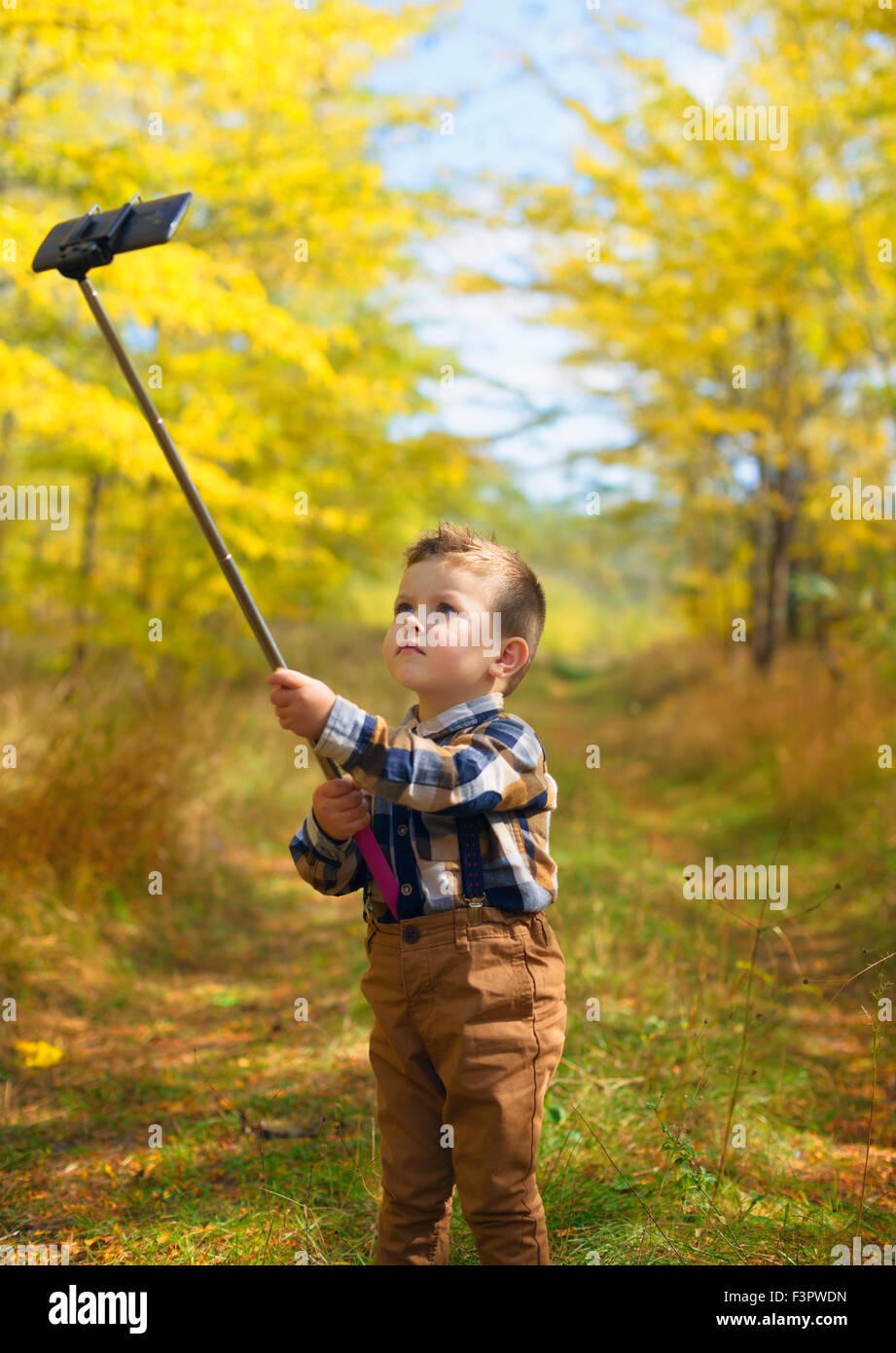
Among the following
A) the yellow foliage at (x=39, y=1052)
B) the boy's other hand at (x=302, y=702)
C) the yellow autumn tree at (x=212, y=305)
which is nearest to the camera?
the boy's other hand at (x=302, y=702)

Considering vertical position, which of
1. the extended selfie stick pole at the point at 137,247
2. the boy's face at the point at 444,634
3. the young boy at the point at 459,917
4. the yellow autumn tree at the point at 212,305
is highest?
the yellow autumn tree at the point at 212,305

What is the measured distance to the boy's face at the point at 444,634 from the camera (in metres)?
1.78

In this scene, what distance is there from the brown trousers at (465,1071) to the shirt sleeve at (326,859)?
104mm

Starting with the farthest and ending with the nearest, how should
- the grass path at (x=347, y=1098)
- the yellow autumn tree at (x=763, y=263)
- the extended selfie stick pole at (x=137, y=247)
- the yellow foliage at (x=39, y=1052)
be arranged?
the yellow autumn tree at (x=763, y=263), the yellow foliage at (x=39, y=1052), the grass path at (x=347, y=1098), the extended selfie stick pole at (x=137, y=247)

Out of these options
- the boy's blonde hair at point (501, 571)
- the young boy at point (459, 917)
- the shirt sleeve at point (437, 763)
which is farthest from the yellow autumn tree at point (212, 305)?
the shirt sleeve at point (437, 763)

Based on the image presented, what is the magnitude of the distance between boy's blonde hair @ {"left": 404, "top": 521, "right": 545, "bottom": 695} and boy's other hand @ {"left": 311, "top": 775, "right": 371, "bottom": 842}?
37cm

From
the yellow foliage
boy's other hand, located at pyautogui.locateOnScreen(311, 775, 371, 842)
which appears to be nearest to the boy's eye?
boy's other hand, located at pyautogui.locateOnScreen(311, 775, 371, 842)

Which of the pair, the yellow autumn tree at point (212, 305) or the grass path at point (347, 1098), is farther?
the yellow autumn tree at point (212, 305)

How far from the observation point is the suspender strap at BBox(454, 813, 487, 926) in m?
1.76

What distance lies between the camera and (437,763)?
1633mm

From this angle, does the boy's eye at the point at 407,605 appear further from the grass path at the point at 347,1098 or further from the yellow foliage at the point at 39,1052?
the yellow foliage at the point at 39,1052

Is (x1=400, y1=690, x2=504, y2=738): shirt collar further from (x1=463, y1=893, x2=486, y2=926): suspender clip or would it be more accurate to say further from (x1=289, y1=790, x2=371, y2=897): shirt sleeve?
(x1=463, y1=893, x2=486, y2=926): suspender clip

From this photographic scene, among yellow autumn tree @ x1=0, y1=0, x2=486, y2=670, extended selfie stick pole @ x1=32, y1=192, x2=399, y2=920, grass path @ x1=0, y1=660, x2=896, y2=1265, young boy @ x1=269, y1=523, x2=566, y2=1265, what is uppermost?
yellow autumn tree @ x1=0, y1=0, x2=486, y2=670
